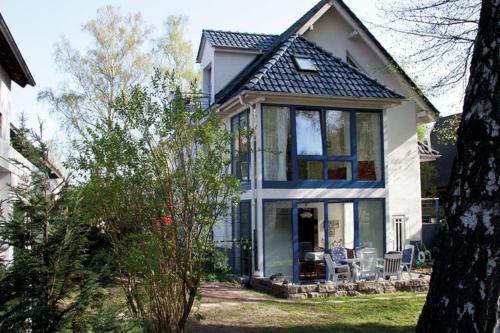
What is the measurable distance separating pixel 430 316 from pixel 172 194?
14.5ft

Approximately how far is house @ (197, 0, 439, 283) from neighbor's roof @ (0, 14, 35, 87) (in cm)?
529

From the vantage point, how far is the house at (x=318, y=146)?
15102 millimetres

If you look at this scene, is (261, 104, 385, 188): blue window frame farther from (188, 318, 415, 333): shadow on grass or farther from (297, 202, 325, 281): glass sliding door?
(188, 318, 415, 333): shadow on grass

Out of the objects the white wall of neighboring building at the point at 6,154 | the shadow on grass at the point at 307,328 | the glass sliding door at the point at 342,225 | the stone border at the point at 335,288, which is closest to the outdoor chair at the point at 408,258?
the stone border at the point at 335,288

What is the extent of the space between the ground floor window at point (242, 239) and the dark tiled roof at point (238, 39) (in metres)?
6.01

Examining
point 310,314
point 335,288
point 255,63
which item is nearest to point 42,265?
point 310,314

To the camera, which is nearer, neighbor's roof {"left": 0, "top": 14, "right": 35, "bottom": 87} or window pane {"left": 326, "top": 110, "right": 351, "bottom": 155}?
neighbor's roof {"left": 0, "top": 14, "right": 35, "bottom": 87}

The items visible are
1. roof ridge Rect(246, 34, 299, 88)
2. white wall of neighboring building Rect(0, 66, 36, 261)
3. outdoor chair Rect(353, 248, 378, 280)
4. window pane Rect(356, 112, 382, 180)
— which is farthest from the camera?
window pane Rect(356, 112, 382, 180)

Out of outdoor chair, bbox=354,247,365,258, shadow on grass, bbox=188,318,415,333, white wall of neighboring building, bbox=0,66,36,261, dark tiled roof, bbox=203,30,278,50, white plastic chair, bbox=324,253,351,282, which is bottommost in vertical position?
shadow on grass, bbox=188,318,415,333

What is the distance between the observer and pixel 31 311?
495cm

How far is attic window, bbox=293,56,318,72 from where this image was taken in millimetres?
16048

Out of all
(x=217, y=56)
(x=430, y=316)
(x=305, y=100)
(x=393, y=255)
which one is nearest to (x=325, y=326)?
(x=393, y=255)

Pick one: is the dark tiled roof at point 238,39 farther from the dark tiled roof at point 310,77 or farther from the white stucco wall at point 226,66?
the dark tiled roof at point 310,77

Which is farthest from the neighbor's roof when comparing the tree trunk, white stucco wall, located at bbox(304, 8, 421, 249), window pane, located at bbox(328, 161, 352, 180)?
white stucco wall, located at bbox(304, 8, 421, 249)
